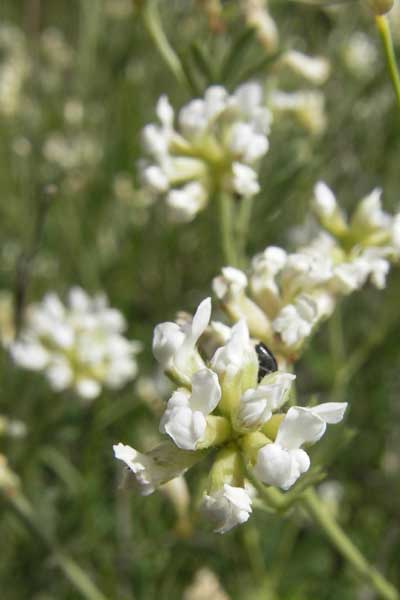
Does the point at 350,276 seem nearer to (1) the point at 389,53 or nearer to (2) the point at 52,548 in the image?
(1) the point at 389,53

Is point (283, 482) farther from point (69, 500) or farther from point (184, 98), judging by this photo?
point (184, 98)

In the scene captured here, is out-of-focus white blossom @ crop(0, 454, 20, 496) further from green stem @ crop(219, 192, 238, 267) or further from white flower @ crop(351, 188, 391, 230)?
white flower @ crop(351, 188, 391, 230)

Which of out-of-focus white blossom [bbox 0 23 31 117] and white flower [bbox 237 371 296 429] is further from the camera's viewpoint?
out-of-focus white blossom [bbox 0 23 31 117]

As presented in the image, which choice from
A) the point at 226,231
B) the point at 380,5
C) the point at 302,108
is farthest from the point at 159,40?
the point at 302,108

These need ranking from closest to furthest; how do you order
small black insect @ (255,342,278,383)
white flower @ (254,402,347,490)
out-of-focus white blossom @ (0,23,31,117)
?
white flower @ (254,402,347,490) → small black insect @ (255,342,278,383) → out-of-focus white blossom @ (0,23,31,117)

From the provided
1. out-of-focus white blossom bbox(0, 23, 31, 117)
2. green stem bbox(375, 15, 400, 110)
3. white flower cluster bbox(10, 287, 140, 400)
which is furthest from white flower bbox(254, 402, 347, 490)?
out-of-focus white blossom bbox(0, 23, 31, 117)

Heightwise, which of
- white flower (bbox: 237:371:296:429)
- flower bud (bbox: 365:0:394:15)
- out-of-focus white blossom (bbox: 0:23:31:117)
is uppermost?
out-of-focus white blossom (bbox: 0:23:31:117)

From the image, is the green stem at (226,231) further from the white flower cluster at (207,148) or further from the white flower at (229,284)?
the white flower at (229,284)
